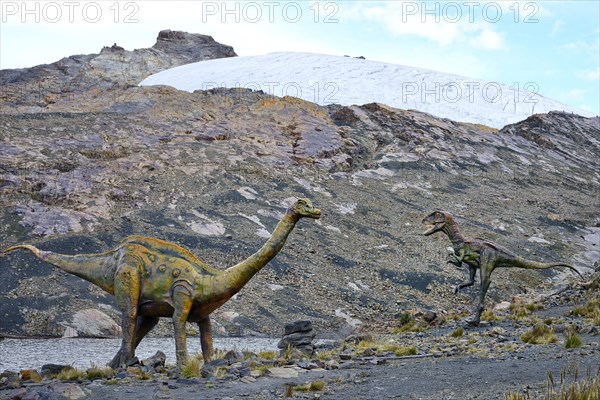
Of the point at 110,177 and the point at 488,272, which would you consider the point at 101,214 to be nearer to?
the point at 110,177

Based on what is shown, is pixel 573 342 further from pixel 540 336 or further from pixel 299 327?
pixel 299 327

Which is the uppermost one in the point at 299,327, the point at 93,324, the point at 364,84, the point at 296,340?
the point at 364,84

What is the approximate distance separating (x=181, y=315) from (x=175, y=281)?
506 mm

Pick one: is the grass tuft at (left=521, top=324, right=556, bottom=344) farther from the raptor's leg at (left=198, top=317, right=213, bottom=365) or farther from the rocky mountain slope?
the rocky mountain slope

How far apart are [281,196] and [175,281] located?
20180 mm

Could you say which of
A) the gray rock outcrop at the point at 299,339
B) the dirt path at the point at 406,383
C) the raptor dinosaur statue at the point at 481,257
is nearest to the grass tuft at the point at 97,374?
the dirt path at the point at 406,383

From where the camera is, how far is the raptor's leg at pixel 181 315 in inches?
424

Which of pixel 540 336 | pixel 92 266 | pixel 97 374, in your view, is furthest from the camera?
pixel 540 336

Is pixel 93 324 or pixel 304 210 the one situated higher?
pixel 304 210

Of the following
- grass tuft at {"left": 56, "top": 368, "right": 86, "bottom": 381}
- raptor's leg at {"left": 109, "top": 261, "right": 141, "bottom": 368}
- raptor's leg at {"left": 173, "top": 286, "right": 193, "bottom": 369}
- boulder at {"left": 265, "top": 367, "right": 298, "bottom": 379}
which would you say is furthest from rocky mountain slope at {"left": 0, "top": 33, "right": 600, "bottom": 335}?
boulder at {"left": 265, "top": 367, "right": 298, "bottom": 379}

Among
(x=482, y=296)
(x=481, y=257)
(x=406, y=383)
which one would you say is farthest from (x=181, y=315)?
(x=481, y=257)

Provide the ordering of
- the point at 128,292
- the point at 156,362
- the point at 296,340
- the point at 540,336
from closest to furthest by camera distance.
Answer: the point at 128,292 < the point at 156,362 < the point at 540,336 < the point at 296,340

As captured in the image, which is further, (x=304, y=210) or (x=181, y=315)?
(x=304, y=210)

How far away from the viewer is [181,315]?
10.8 metres
